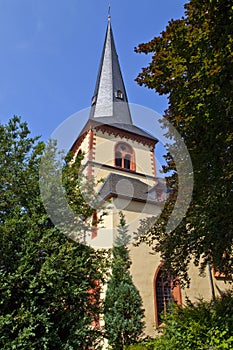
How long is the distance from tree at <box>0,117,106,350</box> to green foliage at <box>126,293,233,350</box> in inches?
69.6

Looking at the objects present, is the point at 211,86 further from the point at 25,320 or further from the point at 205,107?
the point at 25,320

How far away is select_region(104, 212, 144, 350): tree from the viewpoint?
1055 centimetres

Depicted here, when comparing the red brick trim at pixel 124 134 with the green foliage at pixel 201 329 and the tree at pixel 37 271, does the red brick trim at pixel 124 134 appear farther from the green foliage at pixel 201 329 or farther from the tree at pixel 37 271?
the green foliage at pixel 201 329

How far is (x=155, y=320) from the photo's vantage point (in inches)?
526

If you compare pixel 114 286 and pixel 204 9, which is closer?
pixel 204 9

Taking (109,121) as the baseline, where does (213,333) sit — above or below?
below

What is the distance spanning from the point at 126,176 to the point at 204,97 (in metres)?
15.7

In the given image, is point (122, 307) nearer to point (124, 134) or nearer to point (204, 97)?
point (204, 97)

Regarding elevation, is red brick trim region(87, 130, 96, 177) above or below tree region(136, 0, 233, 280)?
above

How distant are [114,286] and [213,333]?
597 centimetres

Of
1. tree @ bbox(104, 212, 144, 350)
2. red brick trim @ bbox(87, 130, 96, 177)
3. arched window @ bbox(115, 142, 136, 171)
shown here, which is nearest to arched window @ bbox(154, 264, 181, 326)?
tree @ bbox(104, 212, 144, 350)

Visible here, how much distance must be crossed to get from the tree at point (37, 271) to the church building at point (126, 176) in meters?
2.08

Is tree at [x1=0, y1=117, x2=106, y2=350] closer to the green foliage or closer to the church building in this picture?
the green foliage

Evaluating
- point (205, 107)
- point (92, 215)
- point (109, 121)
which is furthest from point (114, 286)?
point (109, 121)
